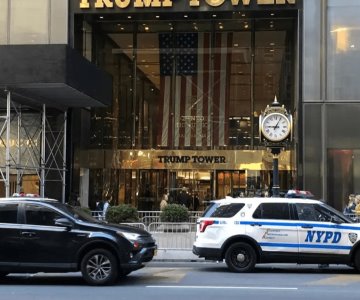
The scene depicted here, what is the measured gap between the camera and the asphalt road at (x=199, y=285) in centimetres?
1030

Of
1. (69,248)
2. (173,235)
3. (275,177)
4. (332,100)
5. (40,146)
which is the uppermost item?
(332,100)

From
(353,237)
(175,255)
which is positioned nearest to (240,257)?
(353,237)

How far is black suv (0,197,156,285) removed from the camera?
37.4 ft

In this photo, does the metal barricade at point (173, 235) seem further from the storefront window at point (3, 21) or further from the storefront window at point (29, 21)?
the storefront window at point (3, 21)

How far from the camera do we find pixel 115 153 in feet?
95.3

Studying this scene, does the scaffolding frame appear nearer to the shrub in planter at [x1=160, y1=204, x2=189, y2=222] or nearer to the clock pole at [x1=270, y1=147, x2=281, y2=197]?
the shrub in planter at [x1=160, y1=204, x2=189, y2=222]

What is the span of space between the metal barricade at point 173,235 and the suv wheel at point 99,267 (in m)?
4.92

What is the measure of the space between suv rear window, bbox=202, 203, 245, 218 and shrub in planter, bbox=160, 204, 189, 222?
504cm

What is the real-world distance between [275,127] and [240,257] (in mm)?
4457

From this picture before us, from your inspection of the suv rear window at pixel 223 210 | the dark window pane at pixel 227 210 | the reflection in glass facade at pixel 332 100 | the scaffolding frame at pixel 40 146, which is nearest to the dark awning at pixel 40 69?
the scaffolding frame at pixel 40 146

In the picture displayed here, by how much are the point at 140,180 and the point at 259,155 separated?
19.4ft

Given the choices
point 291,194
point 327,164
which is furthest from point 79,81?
point 327,164

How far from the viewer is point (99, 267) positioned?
451 inches

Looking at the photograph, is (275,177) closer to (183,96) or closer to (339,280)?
(339,280)
